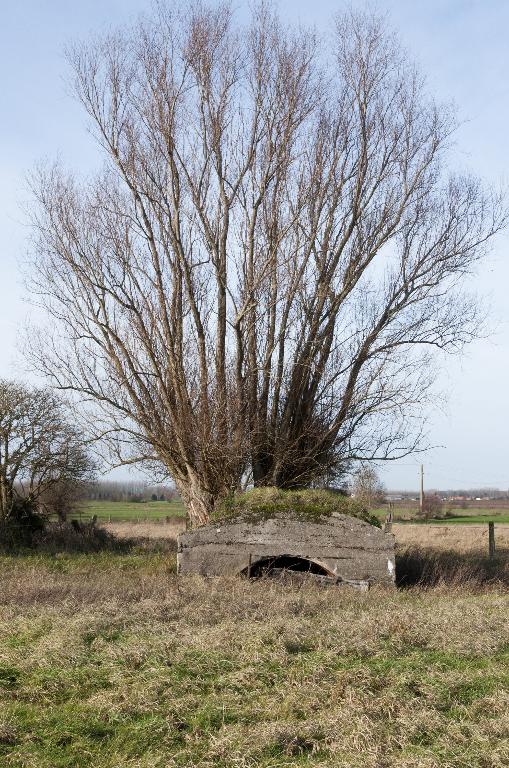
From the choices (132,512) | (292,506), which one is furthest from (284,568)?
(132,512)

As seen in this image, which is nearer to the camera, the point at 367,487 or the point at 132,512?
the point at 367,487

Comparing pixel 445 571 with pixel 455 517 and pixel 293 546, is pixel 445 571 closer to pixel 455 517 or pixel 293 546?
pixel 293 546

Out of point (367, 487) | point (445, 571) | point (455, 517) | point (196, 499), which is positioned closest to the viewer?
point (445, 571)

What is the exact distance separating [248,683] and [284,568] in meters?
6.04

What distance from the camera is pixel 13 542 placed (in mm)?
19234

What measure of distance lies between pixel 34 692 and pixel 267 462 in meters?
10.4

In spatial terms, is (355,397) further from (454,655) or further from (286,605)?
(454,655)

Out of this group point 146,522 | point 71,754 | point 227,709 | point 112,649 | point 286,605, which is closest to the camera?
point 71,754

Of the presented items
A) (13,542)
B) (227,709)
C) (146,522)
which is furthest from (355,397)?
(146,522)

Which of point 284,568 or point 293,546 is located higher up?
point 293,546

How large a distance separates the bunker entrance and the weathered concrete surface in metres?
0.13

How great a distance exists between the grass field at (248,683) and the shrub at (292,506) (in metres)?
2.58

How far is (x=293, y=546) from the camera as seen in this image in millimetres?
12281

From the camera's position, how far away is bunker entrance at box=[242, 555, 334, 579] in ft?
39.9
